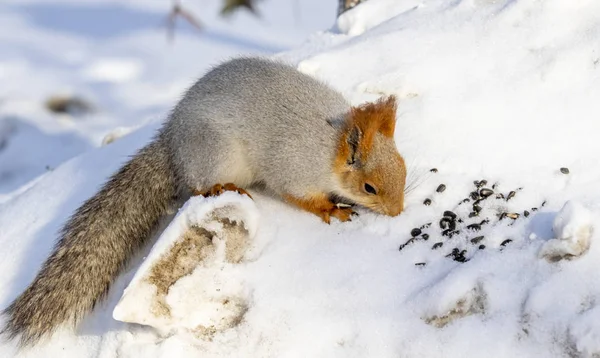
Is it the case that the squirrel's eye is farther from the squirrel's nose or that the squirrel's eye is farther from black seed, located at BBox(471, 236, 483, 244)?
black seed, located at BBox(471, 236, 483, 244)

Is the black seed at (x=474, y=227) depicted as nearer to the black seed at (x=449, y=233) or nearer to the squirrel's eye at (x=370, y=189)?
the black seed at (x=449, y=233)

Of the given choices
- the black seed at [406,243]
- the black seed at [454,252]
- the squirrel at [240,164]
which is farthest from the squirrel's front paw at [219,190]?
the black seed at [454,252]

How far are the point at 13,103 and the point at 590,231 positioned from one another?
7.09m

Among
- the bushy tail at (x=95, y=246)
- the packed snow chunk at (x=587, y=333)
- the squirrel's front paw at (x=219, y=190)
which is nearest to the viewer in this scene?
the packed snow chunk at (x=587, y=333)

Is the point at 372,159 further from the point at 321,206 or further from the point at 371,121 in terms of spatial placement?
the point at 321,206

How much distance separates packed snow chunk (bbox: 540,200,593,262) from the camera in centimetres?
291

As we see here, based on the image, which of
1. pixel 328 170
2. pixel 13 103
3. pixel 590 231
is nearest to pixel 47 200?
pixel 328 170

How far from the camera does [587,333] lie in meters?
2.69

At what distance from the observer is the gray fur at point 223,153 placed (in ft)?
12.5

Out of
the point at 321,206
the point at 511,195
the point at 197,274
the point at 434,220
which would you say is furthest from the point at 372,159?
the point at 197,274

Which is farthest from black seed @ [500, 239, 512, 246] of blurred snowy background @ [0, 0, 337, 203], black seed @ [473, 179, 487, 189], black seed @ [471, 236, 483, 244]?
blurred snowy background @ [0, 0, 337, 203]

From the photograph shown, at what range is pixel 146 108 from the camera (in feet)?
29.6

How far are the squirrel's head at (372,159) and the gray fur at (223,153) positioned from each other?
0.09 metres

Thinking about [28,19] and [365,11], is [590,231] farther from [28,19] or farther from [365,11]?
[28,19]
